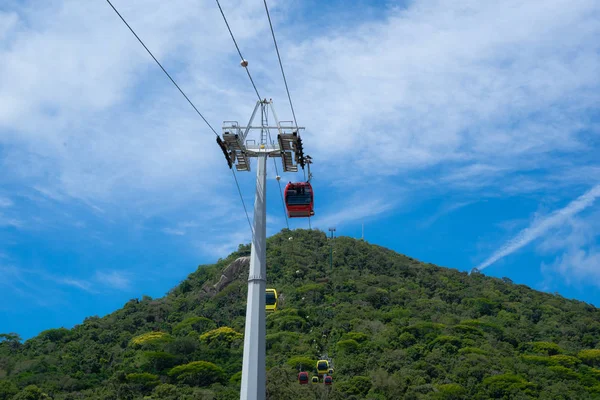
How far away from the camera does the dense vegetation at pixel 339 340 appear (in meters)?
49.3

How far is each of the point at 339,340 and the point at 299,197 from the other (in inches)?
1778

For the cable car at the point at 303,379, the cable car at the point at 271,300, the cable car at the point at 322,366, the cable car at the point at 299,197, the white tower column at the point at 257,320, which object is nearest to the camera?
the white tower column at the point at 257,320

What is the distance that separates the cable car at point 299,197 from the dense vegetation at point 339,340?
26376mm

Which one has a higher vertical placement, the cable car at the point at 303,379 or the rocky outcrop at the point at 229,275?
the rocky outcrop at the point at 229,275

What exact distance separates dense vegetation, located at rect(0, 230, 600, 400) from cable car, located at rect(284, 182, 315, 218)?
26.4 metres

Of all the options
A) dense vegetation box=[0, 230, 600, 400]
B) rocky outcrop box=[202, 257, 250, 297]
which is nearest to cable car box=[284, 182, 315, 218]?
dense vegetation box=[0, 230, 600, 400]

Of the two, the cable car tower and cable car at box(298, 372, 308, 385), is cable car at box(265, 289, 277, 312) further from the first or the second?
cable car at box(298, 372, 308, 385)

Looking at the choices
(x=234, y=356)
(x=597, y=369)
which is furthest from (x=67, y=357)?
(x=597, y=369)

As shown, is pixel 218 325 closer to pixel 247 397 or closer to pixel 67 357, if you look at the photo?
pixel 67 357

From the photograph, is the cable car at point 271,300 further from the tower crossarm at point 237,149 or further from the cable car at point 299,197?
the tower crossarm at point 237,149

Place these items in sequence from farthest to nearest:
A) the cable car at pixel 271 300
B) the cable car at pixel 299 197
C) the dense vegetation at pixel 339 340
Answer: the dense vegetation at pixel 339 340 → the cable car at pixel 271 300 → the cable car at pixel 299 197

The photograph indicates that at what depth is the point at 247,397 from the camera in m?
13.2

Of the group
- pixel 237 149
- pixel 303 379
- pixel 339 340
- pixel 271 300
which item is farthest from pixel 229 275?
pixel 237 149

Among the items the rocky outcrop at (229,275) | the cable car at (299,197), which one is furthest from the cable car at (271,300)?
the rocky outcrop at (229,275)
